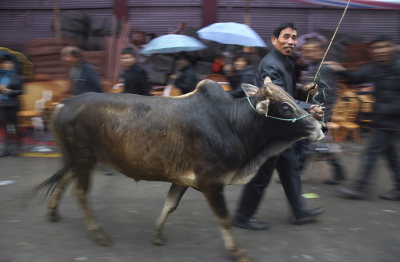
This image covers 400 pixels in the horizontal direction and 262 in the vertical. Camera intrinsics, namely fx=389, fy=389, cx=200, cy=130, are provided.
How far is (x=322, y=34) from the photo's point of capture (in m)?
10.1

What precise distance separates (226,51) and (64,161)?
643cm

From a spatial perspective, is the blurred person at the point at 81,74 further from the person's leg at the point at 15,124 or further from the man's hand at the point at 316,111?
the man's hand at the point at 316,111

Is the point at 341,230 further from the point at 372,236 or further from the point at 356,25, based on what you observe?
the point at 356,25

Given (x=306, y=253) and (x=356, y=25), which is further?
(x=356, y=25)

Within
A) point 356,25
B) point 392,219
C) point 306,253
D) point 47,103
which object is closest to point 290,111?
point 306,253

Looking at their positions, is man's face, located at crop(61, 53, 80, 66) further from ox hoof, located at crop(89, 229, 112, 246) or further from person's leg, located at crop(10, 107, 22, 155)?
ox hoof, located at crop(89, 229, 112, 246)

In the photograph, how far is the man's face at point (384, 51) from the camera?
4859 millimetres

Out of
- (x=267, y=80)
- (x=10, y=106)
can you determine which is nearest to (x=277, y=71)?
(x=267, y=80)

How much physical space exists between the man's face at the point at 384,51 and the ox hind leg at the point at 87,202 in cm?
372

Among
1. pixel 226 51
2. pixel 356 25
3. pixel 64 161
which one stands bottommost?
pixel 64 161

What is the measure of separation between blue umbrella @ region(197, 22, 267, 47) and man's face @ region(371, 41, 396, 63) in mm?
3018

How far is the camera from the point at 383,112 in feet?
16.3

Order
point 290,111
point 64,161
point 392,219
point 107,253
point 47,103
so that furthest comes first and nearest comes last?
point 47,103, point 392,219, point 64,161, point 107,253, point 290,111

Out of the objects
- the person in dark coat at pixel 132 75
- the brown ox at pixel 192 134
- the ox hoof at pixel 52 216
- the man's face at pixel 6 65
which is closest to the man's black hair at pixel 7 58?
the man's face at pixel 6 65
